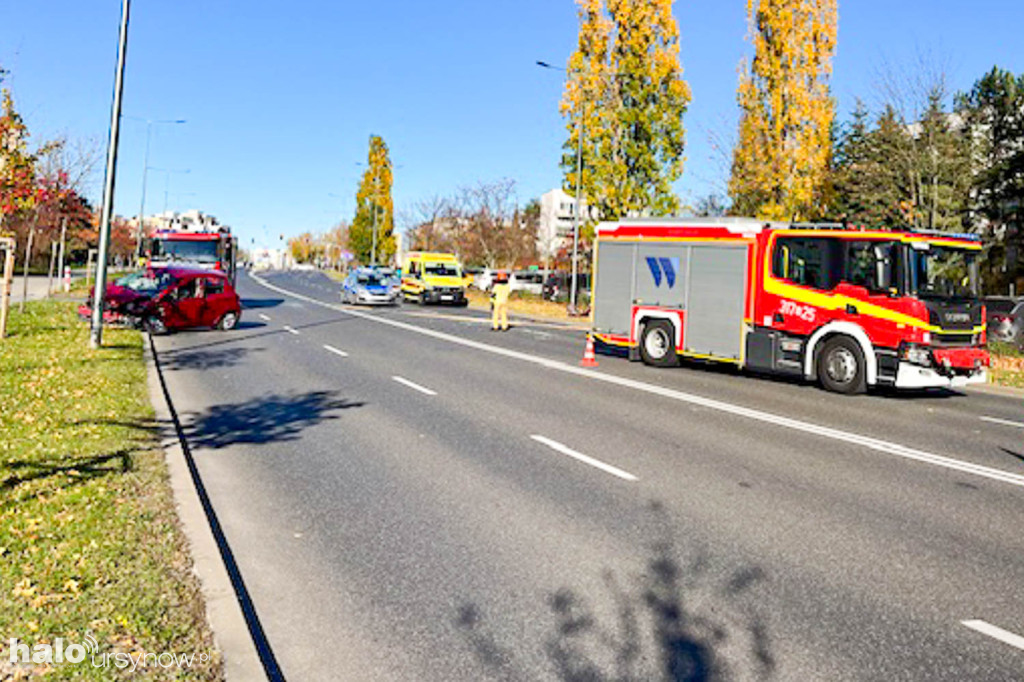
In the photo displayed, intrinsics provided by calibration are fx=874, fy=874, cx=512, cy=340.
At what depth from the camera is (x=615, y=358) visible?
1989 cm

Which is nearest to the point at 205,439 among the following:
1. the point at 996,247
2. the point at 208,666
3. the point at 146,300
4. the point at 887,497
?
the point at 208,666

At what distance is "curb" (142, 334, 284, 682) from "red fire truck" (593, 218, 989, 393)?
1027cm

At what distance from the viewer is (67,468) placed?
716 centimetres

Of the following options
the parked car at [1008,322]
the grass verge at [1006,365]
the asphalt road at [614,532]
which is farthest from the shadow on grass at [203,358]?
the parked car at [1008,322]

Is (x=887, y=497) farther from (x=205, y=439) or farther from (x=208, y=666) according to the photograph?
(x=205, y=439)

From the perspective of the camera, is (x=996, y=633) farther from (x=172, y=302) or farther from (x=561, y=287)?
(x=561, y=287)

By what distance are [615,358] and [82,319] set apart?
44.6 feet

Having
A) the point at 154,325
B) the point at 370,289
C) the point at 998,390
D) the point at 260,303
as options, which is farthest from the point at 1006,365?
the point at 260,303

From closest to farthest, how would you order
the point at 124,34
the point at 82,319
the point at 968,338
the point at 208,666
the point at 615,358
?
the point at 208,666 < the point at 968,338 < the point at 124,34 < the point at 615,358 < the point at 82,319

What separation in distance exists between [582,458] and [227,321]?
1673cm

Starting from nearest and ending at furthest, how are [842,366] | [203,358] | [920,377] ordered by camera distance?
[920,377] → [842,366] → [203,358]

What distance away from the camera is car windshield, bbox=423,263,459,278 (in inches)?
1661

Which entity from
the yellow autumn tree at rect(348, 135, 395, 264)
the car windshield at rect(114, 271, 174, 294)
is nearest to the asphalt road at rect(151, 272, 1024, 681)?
the car windshield at rect(114, 271, 174, 294)

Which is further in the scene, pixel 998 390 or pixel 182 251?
pixel 182 251
